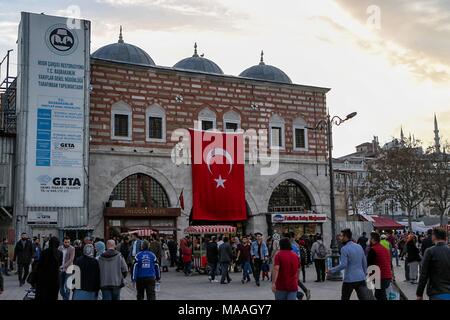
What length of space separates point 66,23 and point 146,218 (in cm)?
917

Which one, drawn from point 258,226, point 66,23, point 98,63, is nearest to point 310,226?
point 258,226

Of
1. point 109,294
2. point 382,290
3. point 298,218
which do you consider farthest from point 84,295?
point 298,218

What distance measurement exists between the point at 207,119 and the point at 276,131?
4042 mm

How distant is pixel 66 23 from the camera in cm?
2403

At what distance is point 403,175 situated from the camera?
35.0m

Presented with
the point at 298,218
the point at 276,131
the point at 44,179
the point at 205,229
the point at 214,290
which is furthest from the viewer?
the point at 276,131

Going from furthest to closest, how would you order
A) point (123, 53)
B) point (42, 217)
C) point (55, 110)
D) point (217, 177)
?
point (123, 53), point (217, 177), point (55, 110), point (42, 217)

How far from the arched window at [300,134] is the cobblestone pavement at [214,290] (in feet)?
39.6

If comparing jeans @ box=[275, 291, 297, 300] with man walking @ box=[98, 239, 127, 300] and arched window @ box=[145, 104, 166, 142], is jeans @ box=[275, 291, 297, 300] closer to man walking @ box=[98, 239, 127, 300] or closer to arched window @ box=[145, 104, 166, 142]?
man walking @ box=[98, 239, 127, 300]

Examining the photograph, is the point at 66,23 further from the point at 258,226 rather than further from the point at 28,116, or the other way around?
the point at 258,226

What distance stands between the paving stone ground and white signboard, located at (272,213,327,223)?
30.0 feet

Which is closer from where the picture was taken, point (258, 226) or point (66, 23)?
point (66, 23)

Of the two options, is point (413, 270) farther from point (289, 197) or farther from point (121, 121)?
point (121, 121)

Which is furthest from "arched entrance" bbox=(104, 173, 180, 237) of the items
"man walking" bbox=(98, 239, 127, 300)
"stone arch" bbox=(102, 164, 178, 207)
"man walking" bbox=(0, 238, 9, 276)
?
"man walking" bbox=(98, 239, 127, 300)
